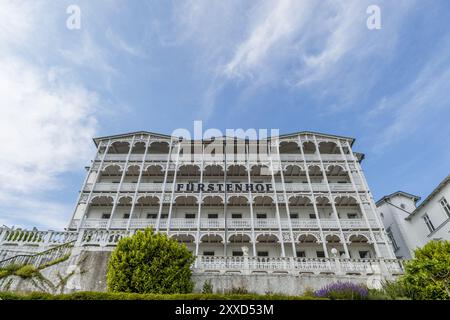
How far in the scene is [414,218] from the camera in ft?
91.4

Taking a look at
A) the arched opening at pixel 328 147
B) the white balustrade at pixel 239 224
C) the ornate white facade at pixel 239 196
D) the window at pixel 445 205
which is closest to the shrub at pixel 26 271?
the ornate white facade at pixel 239 196

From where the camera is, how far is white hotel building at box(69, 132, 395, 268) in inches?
980

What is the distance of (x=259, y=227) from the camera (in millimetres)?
24922

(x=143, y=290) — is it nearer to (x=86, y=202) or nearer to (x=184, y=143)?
(x=86, y=202)

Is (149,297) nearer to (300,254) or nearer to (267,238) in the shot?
(267,238)

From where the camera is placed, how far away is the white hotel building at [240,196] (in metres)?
24.9

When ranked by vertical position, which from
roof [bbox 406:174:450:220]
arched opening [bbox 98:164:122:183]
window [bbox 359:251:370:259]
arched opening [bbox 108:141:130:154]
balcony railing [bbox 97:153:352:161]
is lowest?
window [bbox 359:251:370:259]

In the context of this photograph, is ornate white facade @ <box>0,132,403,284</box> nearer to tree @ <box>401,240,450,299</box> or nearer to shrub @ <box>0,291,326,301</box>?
tree @ <box>401,240,450,299</box>

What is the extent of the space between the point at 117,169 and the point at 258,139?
1694 cm

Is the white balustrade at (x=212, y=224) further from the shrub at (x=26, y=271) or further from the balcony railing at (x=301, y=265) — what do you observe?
the shrub at (x=26, y=271)

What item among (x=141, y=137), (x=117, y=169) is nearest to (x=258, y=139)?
(x=141, y=137)

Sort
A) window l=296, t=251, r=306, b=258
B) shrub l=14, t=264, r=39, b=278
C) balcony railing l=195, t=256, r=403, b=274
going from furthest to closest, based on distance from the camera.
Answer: window l=296, t=251, r=306, b=258
balcony railing l=195, t=256, r=403, b=274
shrub l=14, t=264, r=39, b=278

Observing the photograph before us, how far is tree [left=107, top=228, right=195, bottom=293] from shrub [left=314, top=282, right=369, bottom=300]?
6332 mm

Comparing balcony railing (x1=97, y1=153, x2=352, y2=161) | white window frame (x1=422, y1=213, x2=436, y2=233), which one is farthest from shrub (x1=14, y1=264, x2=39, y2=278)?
white window frame (x1=422, y1=213, x2=436, y2=233)
